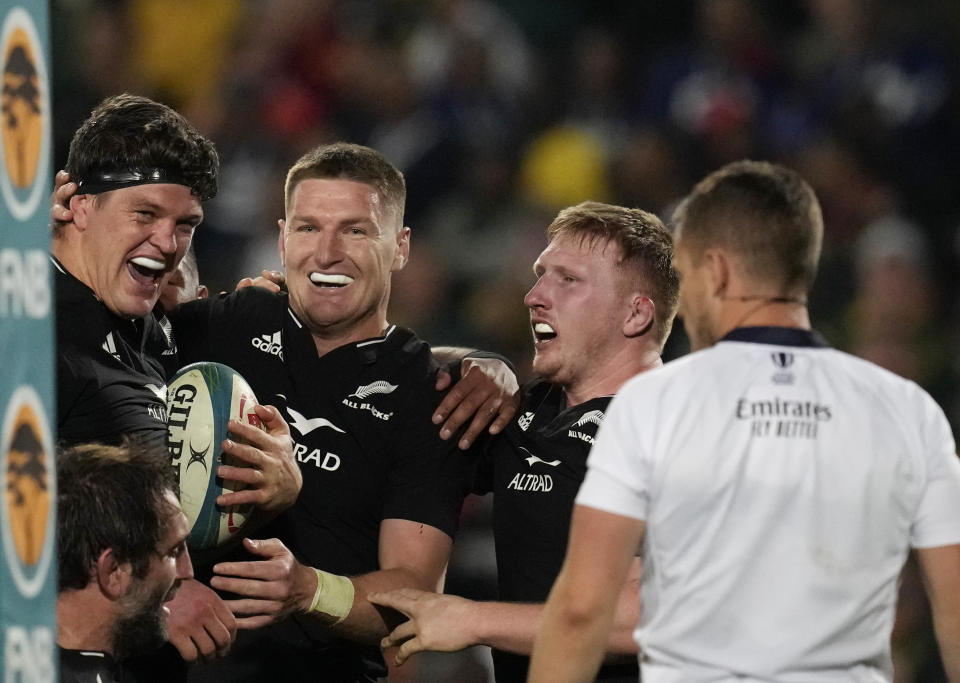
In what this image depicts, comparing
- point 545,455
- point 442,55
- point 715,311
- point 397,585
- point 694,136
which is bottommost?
point 397,585

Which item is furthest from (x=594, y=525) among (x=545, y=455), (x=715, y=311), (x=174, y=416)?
(x=174, y=416)

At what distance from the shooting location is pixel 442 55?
9719 millimetres

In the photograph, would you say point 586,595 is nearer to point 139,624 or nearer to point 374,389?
point 139,624

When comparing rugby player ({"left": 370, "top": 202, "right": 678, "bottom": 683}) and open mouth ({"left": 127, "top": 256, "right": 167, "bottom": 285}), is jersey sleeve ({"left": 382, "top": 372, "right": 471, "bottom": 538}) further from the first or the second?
open mouth ({"left": 127, "top": 256, "right": 167, "bottom": 285})

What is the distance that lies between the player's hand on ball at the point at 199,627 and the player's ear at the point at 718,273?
1884mm

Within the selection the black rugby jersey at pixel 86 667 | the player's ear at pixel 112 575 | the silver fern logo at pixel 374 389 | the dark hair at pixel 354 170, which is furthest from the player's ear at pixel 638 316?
the black rugby jersey at pixel 86 667

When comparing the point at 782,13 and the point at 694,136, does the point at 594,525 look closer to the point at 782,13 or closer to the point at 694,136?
the point at 694,136

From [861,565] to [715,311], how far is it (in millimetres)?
656

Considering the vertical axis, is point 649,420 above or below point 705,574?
above

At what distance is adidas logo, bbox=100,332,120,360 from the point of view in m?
4.24

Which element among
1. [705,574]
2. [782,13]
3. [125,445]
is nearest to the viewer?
[705,574]

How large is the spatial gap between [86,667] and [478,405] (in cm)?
163

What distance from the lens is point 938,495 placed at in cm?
302

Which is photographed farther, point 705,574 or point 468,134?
point 468,134
